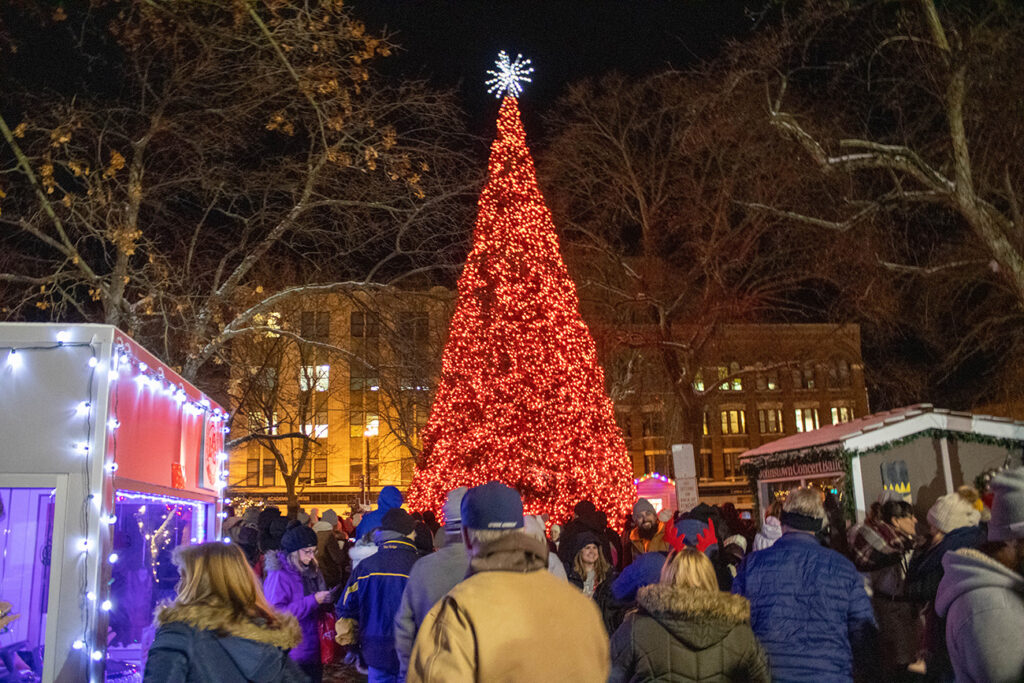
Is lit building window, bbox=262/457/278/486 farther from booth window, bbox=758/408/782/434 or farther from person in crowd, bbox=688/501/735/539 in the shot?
person in crowd, bbox=688/501/735/539

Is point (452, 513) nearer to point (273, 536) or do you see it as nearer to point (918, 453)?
point (273, 536)

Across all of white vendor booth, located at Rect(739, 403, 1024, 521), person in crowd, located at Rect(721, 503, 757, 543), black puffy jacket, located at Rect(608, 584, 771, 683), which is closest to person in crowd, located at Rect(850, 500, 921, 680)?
black puffy jacket, located at Rect(608, 584, 771, 683)

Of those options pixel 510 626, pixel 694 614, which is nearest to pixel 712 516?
pixel 694 614

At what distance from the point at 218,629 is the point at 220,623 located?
3 centimetres

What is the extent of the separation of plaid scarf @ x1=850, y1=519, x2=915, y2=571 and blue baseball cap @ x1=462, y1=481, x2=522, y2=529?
4356 millimetres

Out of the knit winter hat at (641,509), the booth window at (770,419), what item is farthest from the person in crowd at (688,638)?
the booth window at (770,419)

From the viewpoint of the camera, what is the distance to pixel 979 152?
50.1 ft

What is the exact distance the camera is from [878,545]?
6469 mm

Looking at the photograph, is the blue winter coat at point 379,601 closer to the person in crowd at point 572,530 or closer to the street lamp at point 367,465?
the person in crowd at point 572,530

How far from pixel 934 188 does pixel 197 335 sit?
12.3m

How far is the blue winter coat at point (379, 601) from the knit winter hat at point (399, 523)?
15 centimetres

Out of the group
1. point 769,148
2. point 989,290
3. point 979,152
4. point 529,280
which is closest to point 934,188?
point 979,152

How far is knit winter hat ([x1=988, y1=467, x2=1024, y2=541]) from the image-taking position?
306cm

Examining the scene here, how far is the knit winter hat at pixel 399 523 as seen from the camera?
6047 millimetres
